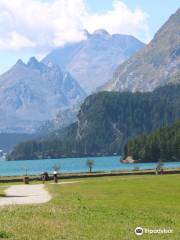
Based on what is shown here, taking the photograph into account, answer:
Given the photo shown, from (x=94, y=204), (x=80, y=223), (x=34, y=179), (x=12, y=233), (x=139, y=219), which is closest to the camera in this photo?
(x=12, y=233)

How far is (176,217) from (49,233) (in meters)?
9.50

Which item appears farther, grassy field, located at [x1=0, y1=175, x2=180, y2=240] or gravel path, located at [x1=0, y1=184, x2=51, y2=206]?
gravel path, located at [x1=0, y1=184, x2=51, y2=206]

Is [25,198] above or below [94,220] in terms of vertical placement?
above

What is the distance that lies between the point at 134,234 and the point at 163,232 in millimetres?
1233

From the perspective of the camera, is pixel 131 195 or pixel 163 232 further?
pixel 131 195

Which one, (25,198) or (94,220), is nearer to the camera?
(94,220)

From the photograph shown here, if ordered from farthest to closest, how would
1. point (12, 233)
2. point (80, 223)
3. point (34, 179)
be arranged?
1. point (34, 179)
2. point (80, 223)
3. point (12, 233)

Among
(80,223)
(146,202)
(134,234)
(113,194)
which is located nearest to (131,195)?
(113,194)

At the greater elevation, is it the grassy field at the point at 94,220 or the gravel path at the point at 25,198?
the gravel path at the point at 25,198

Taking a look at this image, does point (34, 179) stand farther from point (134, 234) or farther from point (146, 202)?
point (134, 234)

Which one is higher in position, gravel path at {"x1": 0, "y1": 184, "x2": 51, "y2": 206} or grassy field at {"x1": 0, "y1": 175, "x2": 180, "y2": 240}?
gravel path at {"x1": 0, "y1": 184, "x2": 51, "y2": 206}

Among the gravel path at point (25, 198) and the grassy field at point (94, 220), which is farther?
the gravel path at point (25, 198)

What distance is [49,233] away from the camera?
2414cm

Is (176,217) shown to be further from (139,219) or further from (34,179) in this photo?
(34,179)
